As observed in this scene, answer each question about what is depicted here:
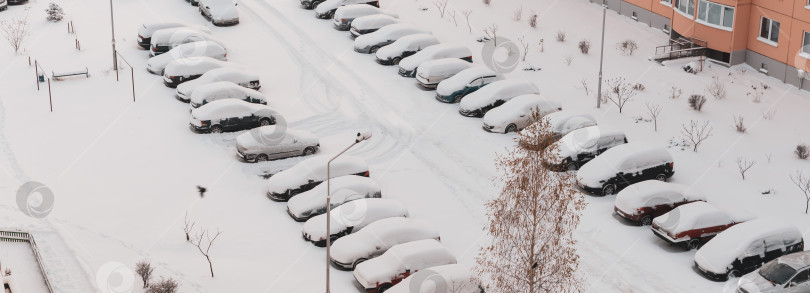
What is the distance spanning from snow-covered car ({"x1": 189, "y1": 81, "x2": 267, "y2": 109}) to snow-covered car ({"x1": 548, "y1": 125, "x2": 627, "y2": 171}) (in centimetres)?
1267

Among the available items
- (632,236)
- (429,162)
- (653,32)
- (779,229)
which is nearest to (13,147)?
(429,162)

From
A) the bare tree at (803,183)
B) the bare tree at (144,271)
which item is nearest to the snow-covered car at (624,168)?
the bare tree at (803,183)

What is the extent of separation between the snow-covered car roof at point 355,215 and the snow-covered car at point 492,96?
8.97 m

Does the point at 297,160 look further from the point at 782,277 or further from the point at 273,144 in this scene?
the point at 782,277

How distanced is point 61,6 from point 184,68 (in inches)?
577

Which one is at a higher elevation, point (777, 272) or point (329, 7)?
point (329, 7)

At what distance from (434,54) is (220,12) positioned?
12.9 metres

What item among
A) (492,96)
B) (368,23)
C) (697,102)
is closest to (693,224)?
(697,102)

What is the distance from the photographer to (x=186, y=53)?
142 ft

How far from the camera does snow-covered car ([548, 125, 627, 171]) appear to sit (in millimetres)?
34031

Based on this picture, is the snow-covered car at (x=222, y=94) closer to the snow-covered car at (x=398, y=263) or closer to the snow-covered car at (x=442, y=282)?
the snow-covered car at (x=398, y=263)

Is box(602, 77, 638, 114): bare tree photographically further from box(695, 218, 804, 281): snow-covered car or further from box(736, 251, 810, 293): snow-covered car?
box(736, 251, 810, 293): snow-covered car

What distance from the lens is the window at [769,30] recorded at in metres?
42.0

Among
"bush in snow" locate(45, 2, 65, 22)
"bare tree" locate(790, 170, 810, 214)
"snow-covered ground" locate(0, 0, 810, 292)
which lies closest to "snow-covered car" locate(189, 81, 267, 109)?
"snow-covered ground" locate(0, 0, 810, 292)
